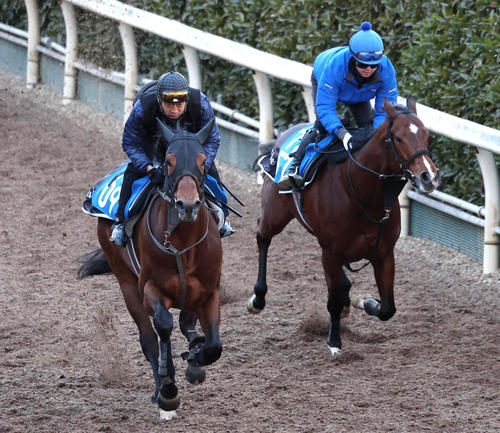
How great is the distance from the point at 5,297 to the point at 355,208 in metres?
2.88

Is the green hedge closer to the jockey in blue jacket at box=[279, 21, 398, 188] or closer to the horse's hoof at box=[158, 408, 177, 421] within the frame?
the jockey in blue jacket at box=[279, 21, 398, 188]

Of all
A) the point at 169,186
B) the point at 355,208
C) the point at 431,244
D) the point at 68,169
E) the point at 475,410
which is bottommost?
the point at 68,169

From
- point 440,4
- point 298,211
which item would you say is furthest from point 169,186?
point 440,4

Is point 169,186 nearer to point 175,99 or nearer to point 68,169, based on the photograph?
point 175,99

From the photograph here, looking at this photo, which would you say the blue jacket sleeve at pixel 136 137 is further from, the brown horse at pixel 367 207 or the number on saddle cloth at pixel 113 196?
the brown horse at pixel 367 207

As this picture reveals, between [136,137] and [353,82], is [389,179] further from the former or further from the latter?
[136,137]

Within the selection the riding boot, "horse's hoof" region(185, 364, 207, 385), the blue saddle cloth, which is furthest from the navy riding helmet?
"horse's hoof" region(185, 364, 207, 385)

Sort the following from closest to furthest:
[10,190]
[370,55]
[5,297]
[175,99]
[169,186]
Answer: [169,186] → [175,99] → [370,55] → [5,297] → [10,190]

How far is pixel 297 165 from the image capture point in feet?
24.0

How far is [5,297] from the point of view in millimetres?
8000

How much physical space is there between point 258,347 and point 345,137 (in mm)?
1528

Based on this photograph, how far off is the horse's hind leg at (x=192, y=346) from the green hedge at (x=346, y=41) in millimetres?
3066

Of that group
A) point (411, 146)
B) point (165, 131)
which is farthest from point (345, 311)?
point (165, 131)

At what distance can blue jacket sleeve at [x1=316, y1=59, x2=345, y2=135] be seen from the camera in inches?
273
